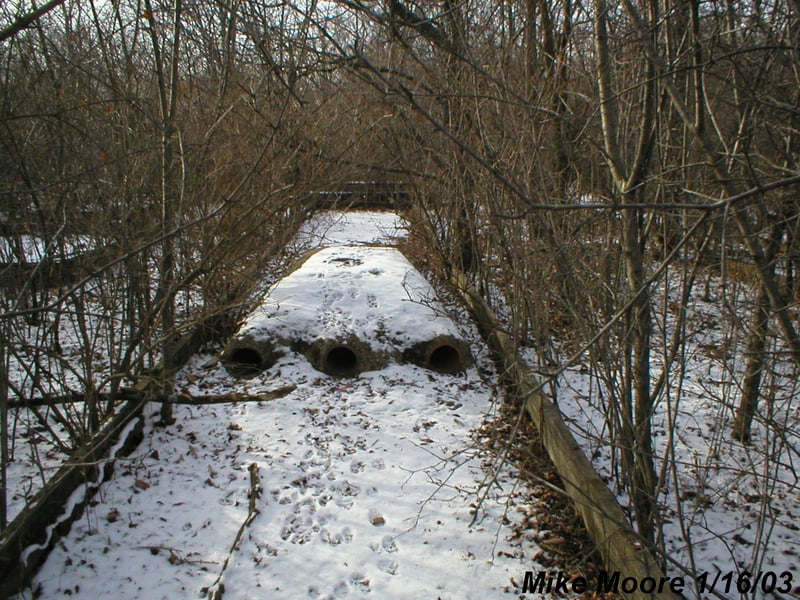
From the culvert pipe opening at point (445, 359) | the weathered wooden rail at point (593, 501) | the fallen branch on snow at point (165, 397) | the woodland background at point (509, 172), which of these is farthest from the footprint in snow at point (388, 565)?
the culvert pipe opening at point (445, 359)

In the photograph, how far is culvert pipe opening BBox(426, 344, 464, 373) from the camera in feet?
21.2

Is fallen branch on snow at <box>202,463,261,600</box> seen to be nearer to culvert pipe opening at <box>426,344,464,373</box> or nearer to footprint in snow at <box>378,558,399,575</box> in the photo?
footprint in snow at <box>378,558,399,575</box>

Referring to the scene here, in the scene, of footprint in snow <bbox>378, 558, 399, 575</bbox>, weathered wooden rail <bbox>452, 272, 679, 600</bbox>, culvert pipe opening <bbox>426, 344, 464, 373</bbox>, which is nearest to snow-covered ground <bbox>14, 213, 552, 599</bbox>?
footprint in snow <bbox>378, 558, 399, 575</bbox>

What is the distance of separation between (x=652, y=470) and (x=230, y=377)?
14.9ft

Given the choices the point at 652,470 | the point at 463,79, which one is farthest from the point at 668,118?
the point at 463,79

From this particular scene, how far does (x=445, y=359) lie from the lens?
6664 mm

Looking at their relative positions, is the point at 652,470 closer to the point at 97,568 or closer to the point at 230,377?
the point at 97,568

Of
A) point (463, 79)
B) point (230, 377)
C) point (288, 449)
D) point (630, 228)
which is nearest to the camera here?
point (630, 228)

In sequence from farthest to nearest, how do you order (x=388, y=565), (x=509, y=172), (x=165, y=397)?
(x=165, y=397) < (x=509, y=172) < (x=388, y=565)

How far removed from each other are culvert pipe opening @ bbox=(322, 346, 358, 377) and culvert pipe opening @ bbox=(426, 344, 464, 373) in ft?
2.84

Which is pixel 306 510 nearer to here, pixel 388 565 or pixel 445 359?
pixel 388 565

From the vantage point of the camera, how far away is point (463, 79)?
5531 millimetres

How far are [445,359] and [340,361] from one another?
1.22m

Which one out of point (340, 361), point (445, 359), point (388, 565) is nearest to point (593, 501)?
point (388, 565)
